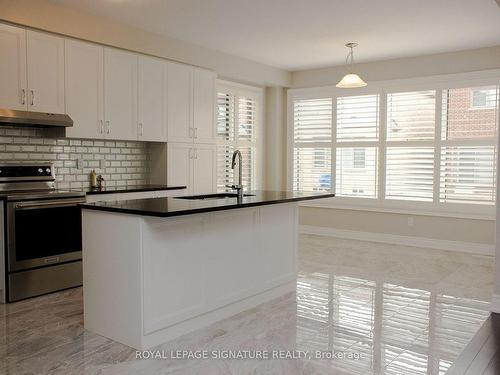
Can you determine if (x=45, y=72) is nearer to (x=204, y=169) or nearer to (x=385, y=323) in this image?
(x=204, y=169)

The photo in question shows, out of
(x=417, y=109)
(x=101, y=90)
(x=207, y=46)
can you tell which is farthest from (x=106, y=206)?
(x=417, y=109)

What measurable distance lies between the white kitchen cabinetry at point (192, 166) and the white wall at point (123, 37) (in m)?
1.10

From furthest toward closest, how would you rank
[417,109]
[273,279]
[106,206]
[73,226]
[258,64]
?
[258,64], [417,109], [73,226], [273,279], [106,206]

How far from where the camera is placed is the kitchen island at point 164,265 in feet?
9.77

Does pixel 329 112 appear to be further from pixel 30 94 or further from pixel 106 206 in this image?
pixel 106 206

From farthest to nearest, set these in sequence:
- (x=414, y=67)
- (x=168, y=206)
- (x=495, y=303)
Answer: (x=414, y=67), (x=495, y=303), (x=168, y=206)

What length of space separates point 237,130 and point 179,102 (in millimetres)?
1665

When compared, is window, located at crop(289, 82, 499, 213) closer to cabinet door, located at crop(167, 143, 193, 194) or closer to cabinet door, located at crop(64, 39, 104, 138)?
cabinet door, located at crop(167, 143, 193, 194)

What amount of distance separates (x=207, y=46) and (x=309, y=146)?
2.55m

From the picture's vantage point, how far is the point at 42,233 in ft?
13.7

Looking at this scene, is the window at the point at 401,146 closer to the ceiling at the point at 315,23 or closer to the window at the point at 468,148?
the window at the point at 468,148

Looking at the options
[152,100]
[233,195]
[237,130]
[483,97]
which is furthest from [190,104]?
[483,97]

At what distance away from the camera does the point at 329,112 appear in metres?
7.55

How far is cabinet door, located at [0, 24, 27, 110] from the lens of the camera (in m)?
4.18
